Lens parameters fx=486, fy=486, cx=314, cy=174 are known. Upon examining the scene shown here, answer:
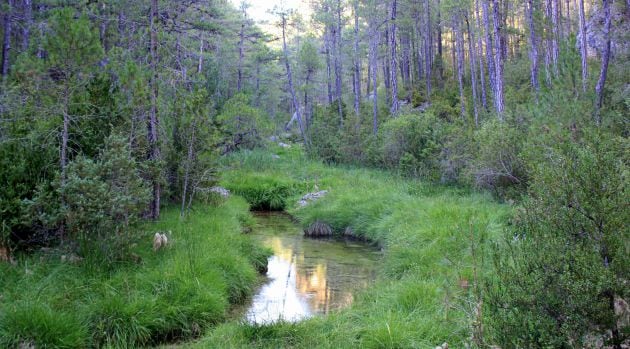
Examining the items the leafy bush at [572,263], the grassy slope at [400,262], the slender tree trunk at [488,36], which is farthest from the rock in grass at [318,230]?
the slender tree trunk at [488,36]

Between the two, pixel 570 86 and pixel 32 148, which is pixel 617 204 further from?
pixel 570 86

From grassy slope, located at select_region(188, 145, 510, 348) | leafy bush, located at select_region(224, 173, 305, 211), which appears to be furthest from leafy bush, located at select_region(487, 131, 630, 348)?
leafy bush, located at select_region(224, 173, 305, 211)

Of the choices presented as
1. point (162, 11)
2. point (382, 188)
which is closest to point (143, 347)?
point (162, 11)

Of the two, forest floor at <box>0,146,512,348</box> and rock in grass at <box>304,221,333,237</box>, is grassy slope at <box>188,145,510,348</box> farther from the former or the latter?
rock in grass at <box>304,221,333,237</box>

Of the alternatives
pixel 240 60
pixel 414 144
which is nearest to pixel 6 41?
pixel 414 144

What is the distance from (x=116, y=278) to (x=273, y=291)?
8.17 ft

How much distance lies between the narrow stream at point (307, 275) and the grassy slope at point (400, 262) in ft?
1.51

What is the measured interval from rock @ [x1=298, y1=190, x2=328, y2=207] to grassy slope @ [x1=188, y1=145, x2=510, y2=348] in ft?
1.21

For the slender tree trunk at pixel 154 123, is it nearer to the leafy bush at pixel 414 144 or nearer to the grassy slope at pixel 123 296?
the grassy slope at pixel 123 296

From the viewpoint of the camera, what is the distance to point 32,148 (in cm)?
690

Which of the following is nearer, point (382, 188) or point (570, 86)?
point (570, 86)

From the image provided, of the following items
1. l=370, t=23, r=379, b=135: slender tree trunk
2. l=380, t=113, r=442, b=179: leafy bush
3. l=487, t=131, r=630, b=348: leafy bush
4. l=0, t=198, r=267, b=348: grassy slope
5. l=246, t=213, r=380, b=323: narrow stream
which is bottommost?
l=246, t=213, r=380, b=323: narrow stream

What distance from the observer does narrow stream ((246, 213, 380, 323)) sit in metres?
6.93

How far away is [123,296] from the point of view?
580cm
